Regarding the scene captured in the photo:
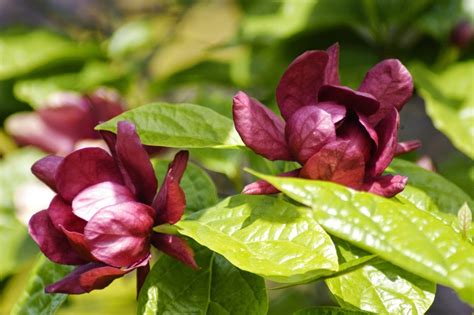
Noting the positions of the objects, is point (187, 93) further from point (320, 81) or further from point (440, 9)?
point (320, 81)

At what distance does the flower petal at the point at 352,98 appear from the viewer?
A: 1.96 ft

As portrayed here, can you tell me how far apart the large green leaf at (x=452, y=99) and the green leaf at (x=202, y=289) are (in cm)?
42

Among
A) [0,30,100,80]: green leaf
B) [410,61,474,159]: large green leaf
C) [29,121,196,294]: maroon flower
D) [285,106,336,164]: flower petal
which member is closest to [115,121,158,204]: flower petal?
[29,121,196,294]: maroon flower

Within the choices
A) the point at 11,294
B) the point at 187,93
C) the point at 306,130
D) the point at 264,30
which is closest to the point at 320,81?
the point at 306,130

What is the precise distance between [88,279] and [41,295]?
15 centimetres

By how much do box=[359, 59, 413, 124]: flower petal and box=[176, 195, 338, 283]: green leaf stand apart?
112 mm

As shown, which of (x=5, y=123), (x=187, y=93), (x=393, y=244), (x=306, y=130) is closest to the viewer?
(x=393, y=244)

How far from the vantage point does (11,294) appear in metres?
1.53

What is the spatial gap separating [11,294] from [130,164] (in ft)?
3.26

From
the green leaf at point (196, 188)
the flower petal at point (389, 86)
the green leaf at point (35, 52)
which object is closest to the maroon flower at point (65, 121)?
the green leaf at point (35, 52)

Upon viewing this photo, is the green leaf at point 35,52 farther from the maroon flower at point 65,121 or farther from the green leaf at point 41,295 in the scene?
the green leaf at point 41,295

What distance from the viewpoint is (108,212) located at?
0.60 metres

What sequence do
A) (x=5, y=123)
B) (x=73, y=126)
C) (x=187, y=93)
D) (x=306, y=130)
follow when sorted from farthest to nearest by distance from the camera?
(x=187, y=93) → (x=5, y=123) → (x=73, y=126) → (x=306, y=130)

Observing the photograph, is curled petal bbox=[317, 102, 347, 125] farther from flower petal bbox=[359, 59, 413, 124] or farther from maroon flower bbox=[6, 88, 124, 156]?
maroon flower bbox=[6, 88, 124, 156]
